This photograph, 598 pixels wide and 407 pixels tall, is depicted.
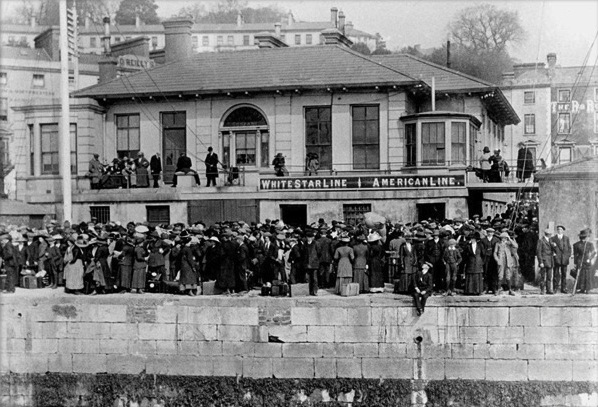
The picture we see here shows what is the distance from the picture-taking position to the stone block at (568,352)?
16.3 meters

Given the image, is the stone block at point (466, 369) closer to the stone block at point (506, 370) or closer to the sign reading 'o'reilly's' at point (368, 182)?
the stone block at point (506, 370)

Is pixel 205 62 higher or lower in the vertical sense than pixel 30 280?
higher

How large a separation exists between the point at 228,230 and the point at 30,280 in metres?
5.26

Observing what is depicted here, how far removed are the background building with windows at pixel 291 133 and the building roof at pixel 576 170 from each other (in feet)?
24.9

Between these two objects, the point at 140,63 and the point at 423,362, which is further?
the point at 140,63

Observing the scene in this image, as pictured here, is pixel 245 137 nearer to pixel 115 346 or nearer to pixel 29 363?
pixel 115 346

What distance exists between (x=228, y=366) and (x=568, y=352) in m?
7.36

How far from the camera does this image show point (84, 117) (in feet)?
97.9

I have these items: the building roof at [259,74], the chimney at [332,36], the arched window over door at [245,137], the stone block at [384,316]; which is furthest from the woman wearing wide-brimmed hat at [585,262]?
the chimney at [332,36]

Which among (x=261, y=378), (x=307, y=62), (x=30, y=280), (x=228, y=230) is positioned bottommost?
(x=261, y=378)

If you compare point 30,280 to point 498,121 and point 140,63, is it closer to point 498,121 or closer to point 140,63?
point 140,63

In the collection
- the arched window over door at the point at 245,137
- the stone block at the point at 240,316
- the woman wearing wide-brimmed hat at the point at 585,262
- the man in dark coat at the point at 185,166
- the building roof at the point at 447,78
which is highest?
the building roof at the point at 447,78

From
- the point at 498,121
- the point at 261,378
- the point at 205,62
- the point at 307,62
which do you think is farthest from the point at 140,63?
the point at 261,378

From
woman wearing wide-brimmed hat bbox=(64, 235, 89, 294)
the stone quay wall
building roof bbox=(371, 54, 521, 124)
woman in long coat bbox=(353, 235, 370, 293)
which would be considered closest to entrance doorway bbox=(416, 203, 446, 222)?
building roof bbox=(371, 54, 521, 124)
